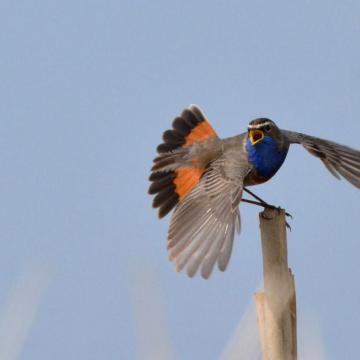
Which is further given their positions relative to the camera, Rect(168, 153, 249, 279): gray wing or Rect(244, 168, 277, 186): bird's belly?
Rect(244, 168, 277, 186): bird's belly

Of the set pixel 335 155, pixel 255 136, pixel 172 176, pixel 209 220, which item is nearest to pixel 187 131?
pixel 172 176

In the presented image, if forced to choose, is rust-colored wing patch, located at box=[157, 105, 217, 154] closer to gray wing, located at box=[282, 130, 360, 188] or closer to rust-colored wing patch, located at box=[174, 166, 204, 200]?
rust-colored wing patch, located at box=[174, 166, 204, 200]

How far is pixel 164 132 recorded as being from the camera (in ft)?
21.4

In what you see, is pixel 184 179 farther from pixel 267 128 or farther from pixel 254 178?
pixel 267 128

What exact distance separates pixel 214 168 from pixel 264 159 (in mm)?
362

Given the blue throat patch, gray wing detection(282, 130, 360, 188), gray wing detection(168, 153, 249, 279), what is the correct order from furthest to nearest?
the blue throat patch
gray wing detection(282, 130, 360, 188)
gray wing detection(168, 153, 249, 279)

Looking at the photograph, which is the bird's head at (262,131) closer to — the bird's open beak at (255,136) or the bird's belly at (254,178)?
the bird's open beak at (255,136)

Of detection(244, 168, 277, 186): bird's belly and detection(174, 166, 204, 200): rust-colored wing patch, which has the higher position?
detection(244, 168, 277, 186): bird's belly

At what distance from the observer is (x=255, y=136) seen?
18.9 ft

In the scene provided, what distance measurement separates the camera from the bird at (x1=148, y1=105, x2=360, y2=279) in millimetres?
4793

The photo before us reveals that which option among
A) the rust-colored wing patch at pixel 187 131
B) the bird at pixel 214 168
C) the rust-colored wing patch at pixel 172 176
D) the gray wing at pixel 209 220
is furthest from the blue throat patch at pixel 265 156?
the rust-colored wing patch at pixel 187 131

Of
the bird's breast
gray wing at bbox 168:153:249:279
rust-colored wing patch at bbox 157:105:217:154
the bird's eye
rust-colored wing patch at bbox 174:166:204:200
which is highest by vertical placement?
rust-colored wing patch at bbox 157:105:217:154

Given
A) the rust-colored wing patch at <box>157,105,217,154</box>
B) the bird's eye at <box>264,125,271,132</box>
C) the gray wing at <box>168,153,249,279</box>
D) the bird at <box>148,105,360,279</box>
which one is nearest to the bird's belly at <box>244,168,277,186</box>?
the bird at <box>148,105,360,279</box>

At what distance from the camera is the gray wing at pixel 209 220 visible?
4.22 metres
